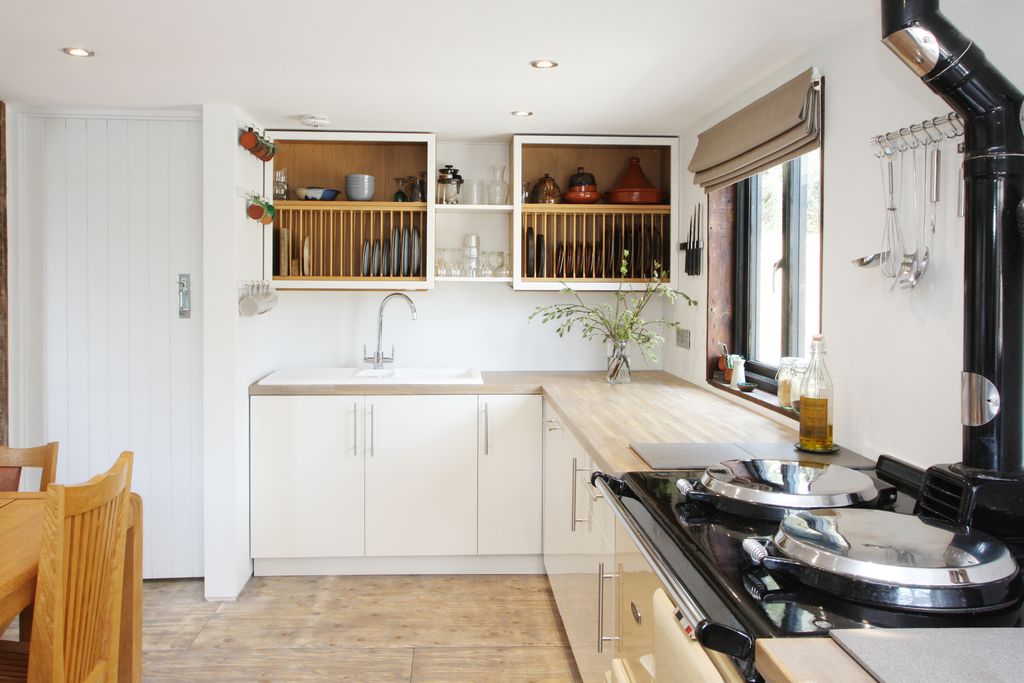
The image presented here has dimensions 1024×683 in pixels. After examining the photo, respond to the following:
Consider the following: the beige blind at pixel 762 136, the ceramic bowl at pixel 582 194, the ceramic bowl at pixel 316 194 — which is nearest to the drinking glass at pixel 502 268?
the ceramic bowl at pixel 582 194

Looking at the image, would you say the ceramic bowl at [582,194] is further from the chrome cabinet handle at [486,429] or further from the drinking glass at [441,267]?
the chrome cabinet handle at [486,429]

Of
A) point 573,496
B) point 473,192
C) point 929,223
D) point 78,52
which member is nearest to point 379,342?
point 473,192

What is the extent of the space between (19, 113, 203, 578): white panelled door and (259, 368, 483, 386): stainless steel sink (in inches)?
16.6

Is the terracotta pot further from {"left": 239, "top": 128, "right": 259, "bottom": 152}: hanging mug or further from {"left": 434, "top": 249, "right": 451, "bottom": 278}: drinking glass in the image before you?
{"left": 239, "top": 128, "right": 259, "bottom": 152}: hanging mug

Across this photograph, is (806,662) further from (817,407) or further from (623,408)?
(623,408)

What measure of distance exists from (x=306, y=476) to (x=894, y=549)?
9.47ft

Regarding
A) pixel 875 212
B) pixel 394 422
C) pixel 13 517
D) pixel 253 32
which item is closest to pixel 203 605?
pixel 394 422

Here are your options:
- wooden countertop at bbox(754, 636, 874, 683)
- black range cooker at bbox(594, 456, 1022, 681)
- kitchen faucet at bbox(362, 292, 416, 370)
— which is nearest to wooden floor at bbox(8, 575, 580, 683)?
kitchen faucet at bbox(362, 292, 416, 370)

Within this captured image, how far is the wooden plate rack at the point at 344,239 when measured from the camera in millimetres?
3773

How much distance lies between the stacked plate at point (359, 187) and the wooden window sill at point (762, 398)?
6.19 ft

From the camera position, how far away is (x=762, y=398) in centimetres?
283

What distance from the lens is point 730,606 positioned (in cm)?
105

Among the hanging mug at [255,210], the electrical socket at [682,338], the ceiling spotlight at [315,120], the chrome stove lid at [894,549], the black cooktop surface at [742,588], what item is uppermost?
the ceiling spotlight at [315,120]

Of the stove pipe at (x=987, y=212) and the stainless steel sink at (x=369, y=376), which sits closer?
the stove pipe at (x=987, y=212)
